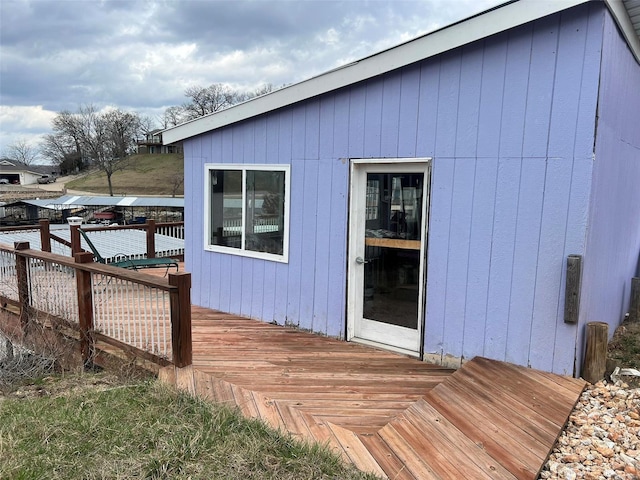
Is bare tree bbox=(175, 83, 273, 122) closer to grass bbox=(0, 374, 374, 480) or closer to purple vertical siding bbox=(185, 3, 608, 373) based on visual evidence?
purple vertical siding bbox=(185, 3, 608, 373)

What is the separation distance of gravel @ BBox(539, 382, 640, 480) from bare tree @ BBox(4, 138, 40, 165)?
89.3m

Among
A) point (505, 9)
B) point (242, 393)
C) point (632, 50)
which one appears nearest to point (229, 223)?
point (242, 393)

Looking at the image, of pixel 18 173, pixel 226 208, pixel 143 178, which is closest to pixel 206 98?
pixel 143 178

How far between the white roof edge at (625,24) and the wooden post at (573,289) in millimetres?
1762

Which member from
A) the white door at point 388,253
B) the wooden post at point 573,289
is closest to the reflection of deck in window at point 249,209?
the white door at point 388,253

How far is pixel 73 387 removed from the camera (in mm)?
3826

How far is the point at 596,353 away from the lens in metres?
3.32

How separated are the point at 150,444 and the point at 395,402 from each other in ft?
5.32

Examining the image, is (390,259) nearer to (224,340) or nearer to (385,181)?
(385,181)

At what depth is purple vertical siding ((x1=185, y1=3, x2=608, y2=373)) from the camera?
10.5 ft

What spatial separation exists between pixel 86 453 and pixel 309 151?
321 centimetres

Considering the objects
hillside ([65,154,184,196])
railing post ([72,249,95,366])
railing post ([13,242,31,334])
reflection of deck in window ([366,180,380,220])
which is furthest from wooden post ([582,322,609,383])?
hillside ([65,154,184,196])

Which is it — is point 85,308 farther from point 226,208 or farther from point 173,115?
point 173,115

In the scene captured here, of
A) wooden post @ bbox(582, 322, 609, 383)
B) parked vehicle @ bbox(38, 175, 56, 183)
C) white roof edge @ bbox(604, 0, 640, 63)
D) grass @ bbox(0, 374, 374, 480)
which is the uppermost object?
white roof edge @ bbox(604, 0, 640, 63)
